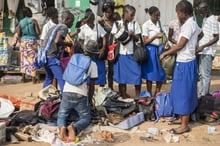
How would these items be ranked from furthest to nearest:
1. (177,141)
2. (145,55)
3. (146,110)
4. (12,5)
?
(12,5)
(145,55)
(146,110)
(177,141)

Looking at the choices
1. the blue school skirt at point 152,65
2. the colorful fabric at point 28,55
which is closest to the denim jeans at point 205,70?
the blue school skirt at point 152,65

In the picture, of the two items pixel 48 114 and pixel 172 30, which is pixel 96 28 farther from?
pixel 48 114

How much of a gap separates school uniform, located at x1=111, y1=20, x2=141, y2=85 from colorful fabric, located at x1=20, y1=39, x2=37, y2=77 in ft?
8.56

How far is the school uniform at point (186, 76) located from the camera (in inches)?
216

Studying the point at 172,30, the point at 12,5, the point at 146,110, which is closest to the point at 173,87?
the point at 146,110

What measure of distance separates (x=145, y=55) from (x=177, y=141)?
184cm

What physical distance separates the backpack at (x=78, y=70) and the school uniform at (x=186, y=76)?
49.2 inches

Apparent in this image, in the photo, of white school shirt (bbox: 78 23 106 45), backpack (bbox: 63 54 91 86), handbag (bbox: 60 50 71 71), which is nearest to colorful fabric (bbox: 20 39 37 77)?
white school shirt (bbox: 78 23 106 45)

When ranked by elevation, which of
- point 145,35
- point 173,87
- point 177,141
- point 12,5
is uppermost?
point 12,5

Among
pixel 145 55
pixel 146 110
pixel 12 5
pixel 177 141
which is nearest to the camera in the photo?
pixel 177 141

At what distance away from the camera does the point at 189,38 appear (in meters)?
5.39

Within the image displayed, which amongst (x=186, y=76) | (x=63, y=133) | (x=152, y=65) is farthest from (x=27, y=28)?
(x=186, y=76)

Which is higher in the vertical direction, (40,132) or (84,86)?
(84,86)

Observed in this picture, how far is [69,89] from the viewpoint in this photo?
5.43 m
